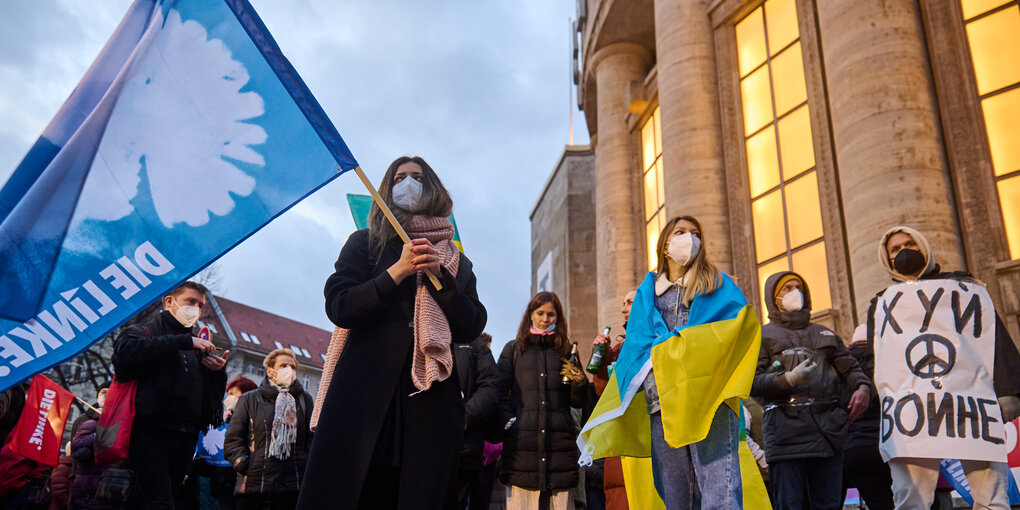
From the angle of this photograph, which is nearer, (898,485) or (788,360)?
(898,485)

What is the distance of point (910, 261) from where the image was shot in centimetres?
544

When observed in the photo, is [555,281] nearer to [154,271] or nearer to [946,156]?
[946,156]

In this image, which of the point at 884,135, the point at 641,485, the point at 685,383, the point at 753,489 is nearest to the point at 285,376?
the point at 641,485

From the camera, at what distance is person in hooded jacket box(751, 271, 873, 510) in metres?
5.42

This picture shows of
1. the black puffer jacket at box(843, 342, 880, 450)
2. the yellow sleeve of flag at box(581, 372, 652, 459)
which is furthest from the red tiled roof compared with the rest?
the yellow sleeve of flag at box(581, 372, 652, 459)

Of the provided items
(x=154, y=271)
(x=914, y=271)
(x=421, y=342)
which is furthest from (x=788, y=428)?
(x=154, y=271)

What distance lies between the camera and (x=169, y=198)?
11.2 feet

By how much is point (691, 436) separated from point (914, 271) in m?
2.56

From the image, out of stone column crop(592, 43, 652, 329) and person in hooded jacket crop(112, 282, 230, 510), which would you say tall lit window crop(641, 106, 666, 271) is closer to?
stone column crop(592, 43, 652, 329)

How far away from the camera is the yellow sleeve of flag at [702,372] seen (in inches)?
163

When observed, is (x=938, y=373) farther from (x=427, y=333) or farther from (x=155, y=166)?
(x=155, y=166)

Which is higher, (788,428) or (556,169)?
(556,169)

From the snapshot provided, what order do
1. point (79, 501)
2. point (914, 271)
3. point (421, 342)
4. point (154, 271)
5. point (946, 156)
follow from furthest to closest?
1. point (946, 156)
2. point (79, 501)
3. point (914, 271)
4. point (154, 271)
5. point (421, 342)

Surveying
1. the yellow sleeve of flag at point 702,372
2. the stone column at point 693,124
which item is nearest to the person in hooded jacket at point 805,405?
the yellow sleeve of flag at point 702,372
